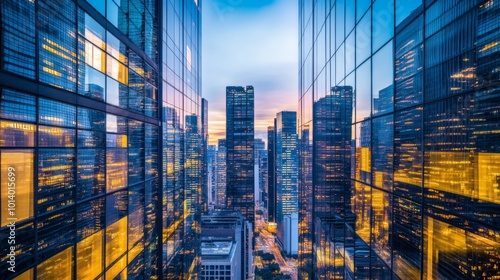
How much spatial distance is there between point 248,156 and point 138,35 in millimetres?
135387

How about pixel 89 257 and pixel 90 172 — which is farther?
pixel 90 172

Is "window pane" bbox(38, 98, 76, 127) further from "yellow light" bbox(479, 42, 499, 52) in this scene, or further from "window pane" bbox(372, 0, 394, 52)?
"window pane" bbox(372, 0, 394, 52)

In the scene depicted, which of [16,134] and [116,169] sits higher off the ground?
[16,134]

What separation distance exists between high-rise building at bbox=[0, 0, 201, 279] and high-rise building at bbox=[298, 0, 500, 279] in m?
9.30

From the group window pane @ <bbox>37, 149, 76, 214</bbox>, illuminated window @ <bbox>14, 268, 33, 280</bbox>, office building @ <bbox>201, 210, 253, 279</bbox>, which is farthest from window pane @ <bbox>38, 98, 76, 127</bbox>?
office building @ <bbox>201, 210, 253, 279</bbox>

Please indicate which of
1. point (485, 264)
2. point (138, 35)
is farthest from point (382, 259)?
point (138, 35)

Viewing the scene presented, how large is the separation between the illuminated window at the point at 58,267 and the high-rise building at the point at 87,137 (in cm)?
3

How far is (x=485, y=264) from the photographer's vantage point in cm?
470

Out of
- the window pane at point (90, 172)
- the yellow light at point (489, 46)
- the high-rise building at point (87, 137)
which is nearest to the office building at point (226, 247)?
the high-rise building at point (87, 137)

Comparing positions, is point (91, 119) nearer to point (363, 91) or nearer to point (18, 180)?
point (18, 180)

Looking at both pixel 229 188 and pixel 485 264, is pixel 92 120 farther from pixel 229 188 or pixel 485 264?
pixel 229 188

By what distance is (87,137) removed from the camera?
31.2 ft

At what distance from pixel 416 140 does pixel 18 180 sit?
31.2 ft

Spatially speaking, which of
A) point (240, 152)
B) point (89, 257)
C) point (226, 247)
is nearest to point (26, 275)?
point (89, 257)
